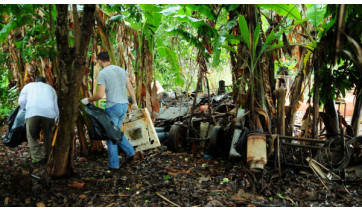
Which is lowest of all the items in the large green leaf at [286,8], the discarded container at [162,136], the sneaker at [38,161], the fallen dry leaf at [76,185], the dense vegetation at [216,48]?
the fallen dry leaf at [76,185]

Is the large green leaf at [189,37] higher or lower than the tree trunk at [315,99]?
higher

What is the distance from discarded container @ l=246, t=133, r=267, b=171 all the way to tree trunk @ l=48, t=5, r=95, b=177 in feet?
7.16

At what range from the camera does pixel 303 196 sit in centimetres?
315

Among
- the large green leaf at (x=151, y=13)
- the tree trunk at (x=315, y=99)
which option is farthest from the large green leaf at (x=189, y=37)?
the tree trunk at (x=315, y=99)

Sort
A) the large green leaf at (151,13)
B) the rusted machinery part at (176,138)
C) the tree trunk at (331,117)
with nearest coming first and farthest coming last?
1. the tree trunk at (331,117)
2. the large green leaf at (151,13)
3. the rusted machinery part at (176,138)

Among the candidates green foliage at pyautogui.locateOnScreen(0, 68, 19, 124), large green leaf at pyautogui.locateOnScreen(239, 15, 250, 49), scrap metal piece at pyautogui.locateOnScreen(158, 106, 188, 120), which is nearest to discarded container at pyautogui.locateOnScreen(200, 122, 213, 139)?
scrap metal piece at pyautogui.locateOnScreen(158, 106, 188, 120)

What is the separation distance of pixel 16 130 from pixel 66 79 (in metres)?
2.01

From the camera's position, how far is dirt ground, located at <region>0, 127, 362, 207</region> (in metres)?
2.94

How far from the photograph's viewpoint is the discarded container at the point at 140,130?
4.11 metres

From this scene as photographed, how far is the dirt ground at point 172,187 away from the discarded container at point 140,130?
0.34 metres

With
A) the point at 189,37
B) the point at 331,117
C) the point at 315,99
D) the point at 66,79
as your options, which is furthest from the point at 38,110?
the point at 331,117

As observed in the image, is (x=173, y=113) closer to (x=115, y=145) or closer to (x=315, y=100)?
(x=115, y=145)

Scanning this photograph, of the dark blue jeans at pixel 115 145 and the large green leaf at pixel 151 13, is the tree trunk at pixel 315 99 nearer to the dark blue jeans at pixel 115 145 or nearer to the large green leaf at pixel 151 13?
the large green leaf at pixel 151 13

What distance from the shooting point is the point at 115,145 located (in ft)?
12.6
